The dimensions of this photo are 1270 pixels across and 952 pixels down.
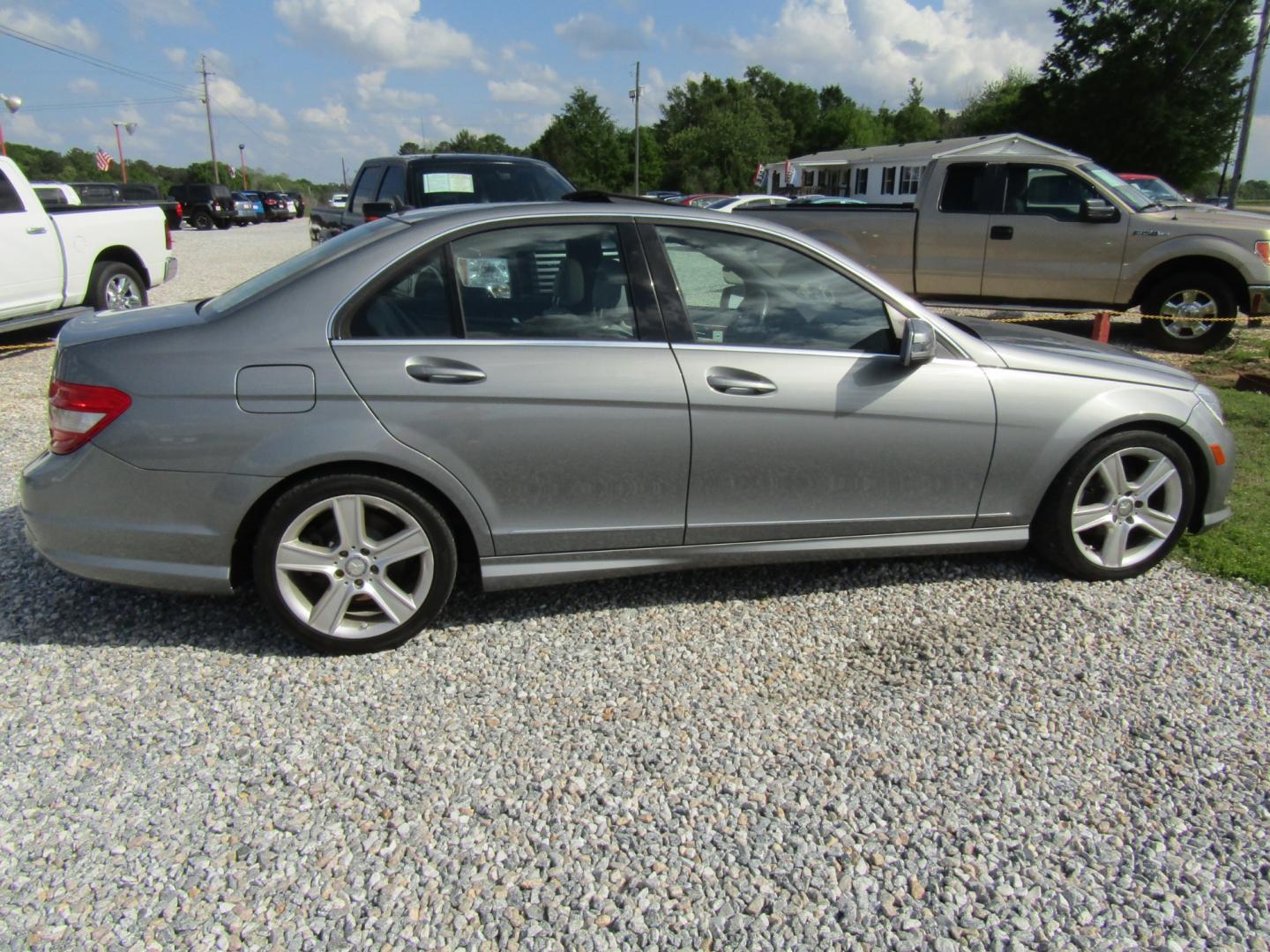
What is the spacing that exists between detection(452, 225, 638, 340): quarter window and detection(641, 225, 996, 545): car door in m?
0.18

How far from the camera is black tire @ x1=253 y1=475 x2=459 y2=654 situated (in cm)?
338

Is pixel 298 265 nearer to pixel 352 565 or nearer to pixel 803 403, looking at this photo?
pixel 352 565

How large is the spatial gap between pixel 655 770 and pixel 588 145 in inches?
2387

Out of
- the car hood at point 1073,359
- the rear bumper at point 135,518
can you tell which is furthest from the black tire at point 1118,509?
the rear bumper at point 135,518

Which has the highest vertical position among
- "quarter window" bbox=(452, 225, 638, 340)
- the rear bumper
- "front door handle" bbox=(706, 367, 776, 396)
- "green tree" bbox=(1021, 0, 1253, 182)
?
"green tree" bbox=(1021, 0, 1253, 182)

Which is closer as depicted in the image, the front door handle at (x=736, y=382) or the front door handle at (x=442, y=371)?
the front door handle at (x=442, y=371)

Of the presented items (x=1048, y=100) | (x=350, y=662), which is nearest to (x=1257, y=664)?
(x=350, y=662)

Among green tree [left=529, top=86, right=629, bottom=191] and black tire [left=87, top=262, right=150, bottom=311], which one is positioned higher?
green tree [left=529, top=86, right=629, bottom=191]

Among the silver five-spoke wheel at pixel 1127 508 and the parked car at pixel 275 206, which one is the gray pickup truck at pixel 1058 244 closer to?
the silver five-spoke wheel at pixel 1127 508

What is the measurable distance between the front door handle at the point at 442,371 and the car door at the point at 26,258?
24.3 feet

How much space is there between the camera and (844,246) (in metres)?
10.8

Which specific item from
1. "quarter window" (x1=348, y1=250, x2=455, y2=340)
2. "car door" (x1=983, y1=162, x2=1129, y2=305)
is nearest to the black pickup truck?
"car door" (x1=983, y1=162, x2=1129, y2=305)

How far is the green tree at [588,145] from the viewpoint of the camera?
5969 centimetres

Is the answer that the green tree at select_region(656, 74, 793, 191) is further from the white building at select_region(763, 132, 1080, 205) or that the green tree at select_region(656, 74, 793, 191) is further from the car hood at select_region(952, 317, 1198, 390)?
the car hood at select_region(952, 317, 1198, 390)
